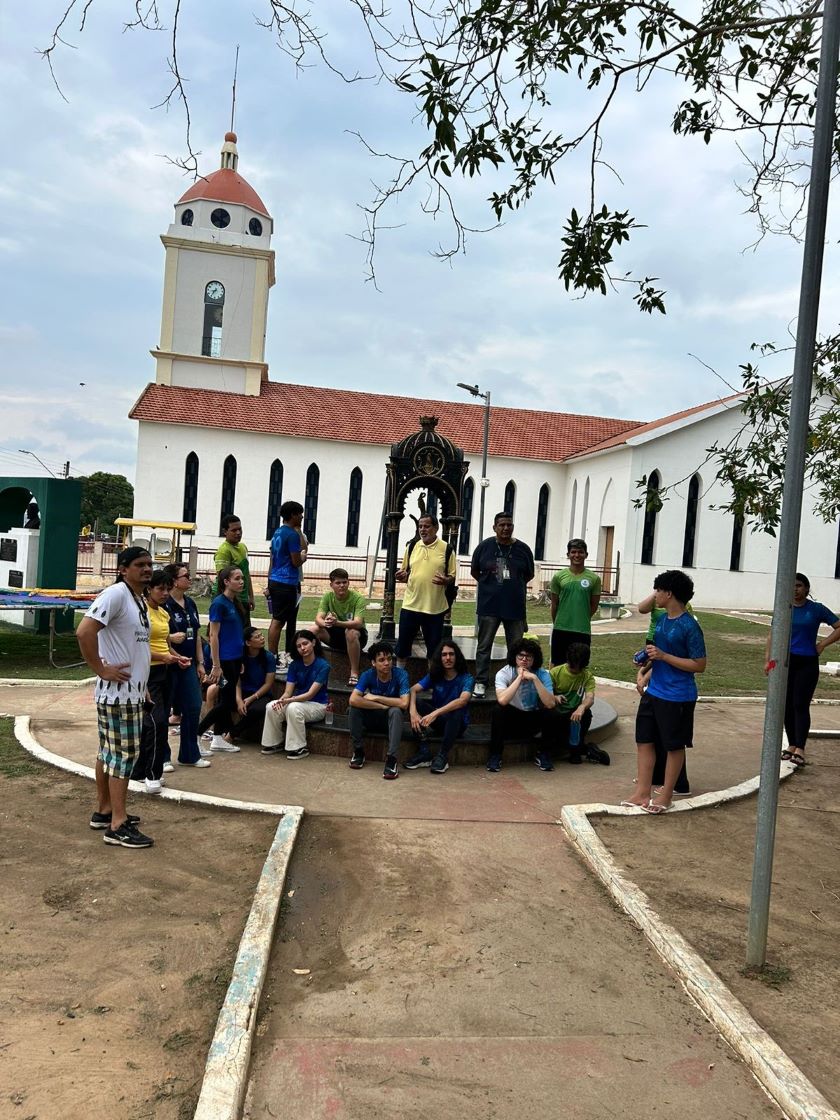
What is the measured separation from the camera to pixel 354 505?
35.4m

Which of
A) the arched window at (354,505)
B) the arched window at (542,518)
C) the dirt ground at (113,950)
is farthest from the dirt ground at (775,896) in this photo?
the arched window at (542,518)

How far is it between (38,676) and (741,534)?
1059 inches

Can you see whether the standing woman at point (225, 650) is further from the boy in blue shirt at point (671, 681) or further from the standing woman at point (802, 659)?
the standing woman at point (802, 659)

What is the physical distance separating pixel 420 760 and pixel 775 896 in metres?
3.28

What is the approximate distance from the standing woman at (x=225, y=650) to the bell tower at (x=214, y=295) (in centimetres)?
3107

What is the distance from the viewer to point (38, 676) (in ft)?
38.5

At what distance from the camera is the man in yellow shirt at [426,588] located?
26.9 feet

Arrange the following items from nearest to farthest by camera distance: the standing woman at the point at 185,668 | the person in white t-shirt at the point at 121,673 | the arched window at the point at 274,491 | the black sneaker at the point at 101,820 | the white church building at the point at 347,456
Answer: the person in white t-shirt at the point at 121,673, the black sneaker at the point at 101,820, the standing woman at the point at 185,668, the white church building at the point at 347,456, the arched window at the point at 274,491

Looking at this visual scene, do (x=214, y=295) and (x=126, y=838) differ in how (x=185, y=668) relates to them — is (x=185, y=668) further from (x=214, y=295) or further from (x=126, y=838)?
(x=214, y=295)

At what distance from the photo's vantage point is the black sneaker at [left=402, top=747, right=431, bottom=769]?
24.4 ft

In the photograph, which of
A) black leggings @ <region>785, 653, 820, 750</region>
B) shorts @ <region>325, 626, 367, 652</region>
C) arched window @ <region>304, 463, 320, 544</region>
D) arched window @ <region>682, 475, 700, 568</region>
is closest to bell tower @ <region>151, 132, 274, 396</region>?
arched window @ <region>304, 463, 320, 544</region>

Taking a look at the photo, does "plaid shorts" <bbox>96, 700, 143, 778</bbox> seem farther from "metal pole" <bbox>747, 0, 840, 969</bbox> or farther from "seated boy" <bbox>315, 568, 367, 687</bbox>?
Result: "metal pole" <bbox>747, 0, 840, 969</bbox>

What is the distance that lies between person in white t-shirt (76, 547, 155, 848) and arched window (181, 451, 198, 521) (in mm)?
29646

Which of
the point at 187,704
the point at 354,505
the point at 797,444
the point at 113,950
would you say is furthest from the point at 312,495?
the point at 797,444
